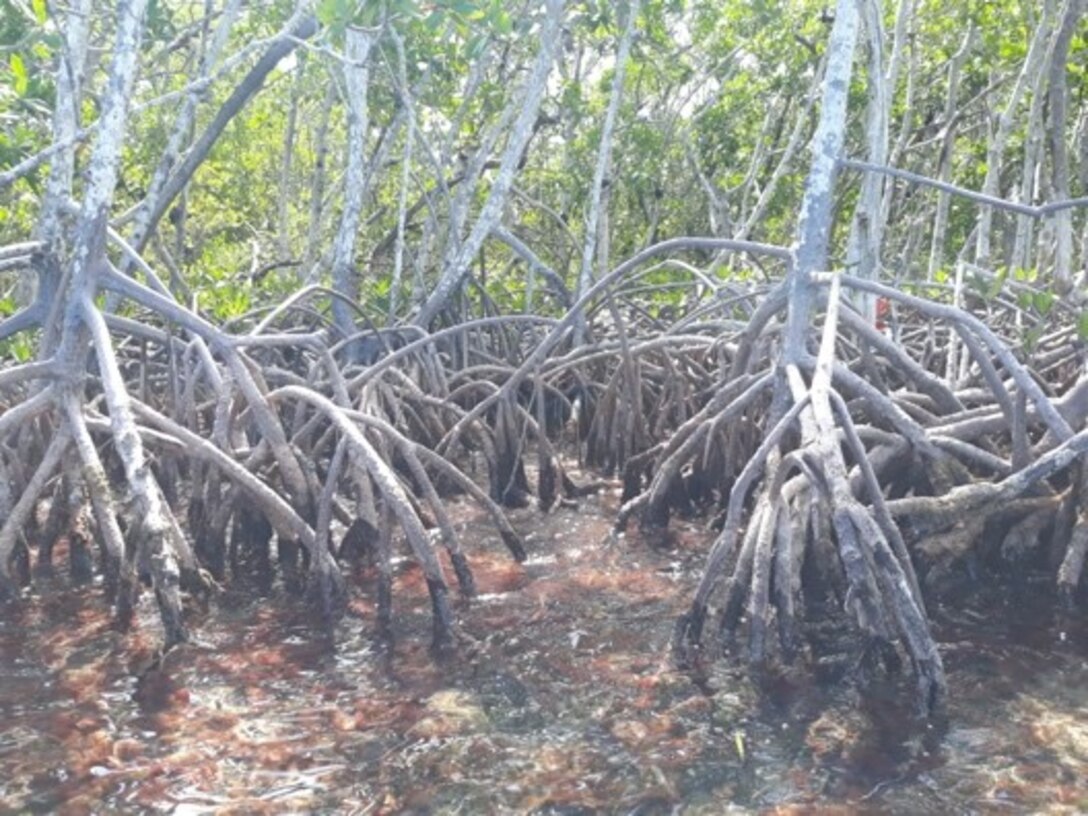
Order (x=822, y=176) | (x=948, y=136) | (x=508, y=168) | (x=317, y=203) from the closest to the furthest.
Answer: (x=822, y=176), (x=508, y=168), (x=317, y=203), (x=948, y=136)

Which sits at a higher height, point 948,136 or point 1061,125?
point 948,136

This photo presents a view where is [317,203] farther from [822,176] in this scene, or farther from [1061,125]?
[822,176]

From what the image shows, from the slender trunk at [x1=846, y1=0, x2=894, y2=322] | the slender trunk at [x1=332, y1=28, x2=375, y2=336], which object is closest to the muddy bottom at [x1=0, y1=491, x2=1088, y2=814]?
the slender trunk at [x1=846, y1=0, x2=894, y2=322]

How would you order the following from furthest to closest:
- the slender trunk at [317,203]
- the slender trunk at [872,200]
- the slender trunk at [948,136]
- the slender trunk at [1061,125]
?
the slender trunk at [948,136]
the slender trunk at [317,203]
the slender trunk at [1061,125]
the slender trunk at [872,200]

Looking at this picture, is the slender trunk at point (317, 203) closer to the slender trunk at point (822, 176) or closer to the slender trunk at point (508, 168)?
the slender trunk at point (508, 168)

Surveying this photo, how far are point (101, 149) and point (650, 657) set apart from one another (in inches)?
91.3

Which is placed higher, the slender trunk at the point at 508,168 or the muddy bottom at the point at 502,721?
the slender trunk at the point at 508,168

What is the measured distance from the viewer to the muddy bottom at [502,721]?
8.77ft

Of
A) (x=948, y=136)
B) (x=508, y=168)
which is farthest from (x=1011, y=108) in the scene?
(x=508, y=168)

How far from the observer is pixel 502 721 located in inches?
121

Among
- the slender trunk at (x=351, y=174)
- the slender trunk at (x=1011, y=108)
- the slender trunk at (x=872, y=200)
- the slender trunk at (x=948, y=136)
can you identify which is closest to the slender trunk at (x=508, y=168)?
the slender trunk at (x=351, y=174)

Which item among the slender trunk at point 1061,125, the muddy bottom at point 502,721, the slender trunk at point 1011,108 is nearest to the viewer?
the muddy bottom at point 502,721

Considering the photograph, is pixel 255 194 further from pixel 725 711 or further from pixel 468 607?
pixel 725 711

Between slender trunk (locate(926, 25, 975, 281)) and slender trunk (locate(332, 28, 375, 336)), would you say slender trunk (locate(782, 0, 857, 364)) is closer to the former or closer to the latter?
slender trunk (locate(332, 28, 375, 336))
